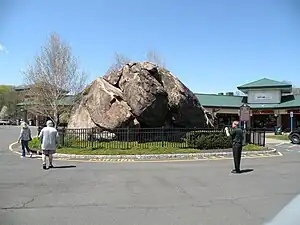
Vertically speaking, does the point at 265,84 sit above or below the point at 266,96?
above

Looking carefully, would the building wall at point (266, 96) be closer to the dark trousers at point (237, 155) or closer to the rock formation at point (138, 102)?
the rock formation at point (138, 102)

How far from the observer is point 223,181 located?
11016 mm

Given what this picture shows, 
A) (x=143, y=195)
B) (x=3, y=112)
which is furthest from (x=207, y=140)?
(x=3, y=112)

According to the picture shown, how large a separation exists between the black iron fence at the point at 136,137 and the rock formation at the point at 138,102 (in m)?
0.78

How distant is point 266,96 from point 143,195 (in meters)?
48.2

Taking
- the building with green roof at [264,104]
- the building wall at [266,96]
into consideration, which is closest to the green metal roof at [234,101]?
the building with green roof at [264,104]

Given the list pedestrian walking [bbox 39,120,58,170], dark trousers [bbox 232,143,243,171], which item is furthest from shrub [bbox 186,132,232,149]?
pedestrian walking [bbox 39,120,58,170]

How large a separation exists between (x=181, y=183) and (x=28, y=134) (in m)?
10.3

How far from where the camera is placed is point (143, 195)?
883cm

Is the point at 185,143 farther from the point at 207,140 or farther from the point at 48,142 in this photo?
the point at 48,142

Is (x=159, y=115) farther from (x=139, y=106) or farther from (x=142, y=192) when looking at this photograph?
(x=142, y=192)

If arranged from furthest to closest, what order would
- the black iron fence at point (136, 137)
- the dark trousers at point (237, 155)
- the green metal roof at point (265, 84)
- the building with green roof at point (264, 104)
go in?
1. the green metal roof at point (265, 84)
2. the building with green roof at point (264, 104)
3. the black iron fence at point (136, 137)
4. the dark trousers at point (237, 155)

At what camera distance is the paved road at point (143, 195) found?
22.1 feet

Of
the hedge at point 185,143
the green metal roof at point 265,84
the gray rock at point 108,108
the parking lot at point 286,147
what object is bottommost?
the parking lot at point 286,147
